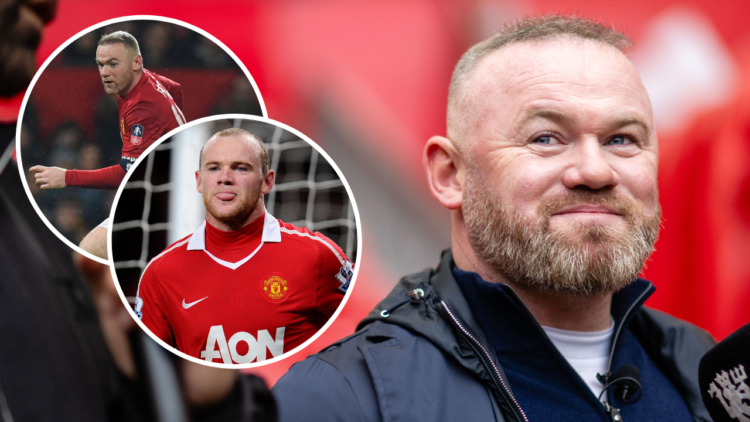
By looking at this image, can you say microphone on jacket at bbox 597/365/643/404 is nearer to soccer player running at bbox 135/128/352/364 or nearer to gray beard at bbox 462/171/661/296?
gray beard at bbox 462/171/661/296

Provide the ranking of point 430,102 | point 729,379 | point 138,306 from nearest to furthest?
point 729,379, point 138,306, point 430,102

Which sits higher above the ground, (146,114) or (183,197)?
(146,114)

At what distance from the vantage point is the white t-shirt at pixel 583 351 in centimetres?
123

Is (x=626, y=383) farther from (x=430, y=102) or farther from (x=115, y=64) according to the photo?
(x=115, y=64)

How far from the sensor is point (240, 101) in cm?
142

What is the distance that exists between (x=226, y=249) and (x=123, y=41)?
2.14 ft

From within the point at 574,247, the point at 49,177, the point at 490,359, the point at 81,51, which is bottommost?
the point at 490,359

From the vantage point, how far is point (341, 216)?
4.52ft

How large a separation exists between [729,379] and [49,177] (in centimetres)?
165

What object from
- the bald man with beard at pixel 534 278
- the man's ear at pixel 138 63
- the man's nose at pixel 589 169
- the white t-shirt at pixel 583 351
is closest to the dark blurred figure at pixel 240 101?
the man's ear at pixel 138 63

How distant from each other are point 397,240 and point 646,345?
33.7 inches

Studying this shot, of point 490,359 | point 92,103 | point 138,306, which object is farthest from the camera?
point 92,103

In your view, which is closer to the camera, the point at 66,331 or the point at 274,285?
the point at 274,285

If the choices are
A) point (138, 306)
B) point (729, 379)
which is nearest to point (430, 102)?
point (138, 306)
